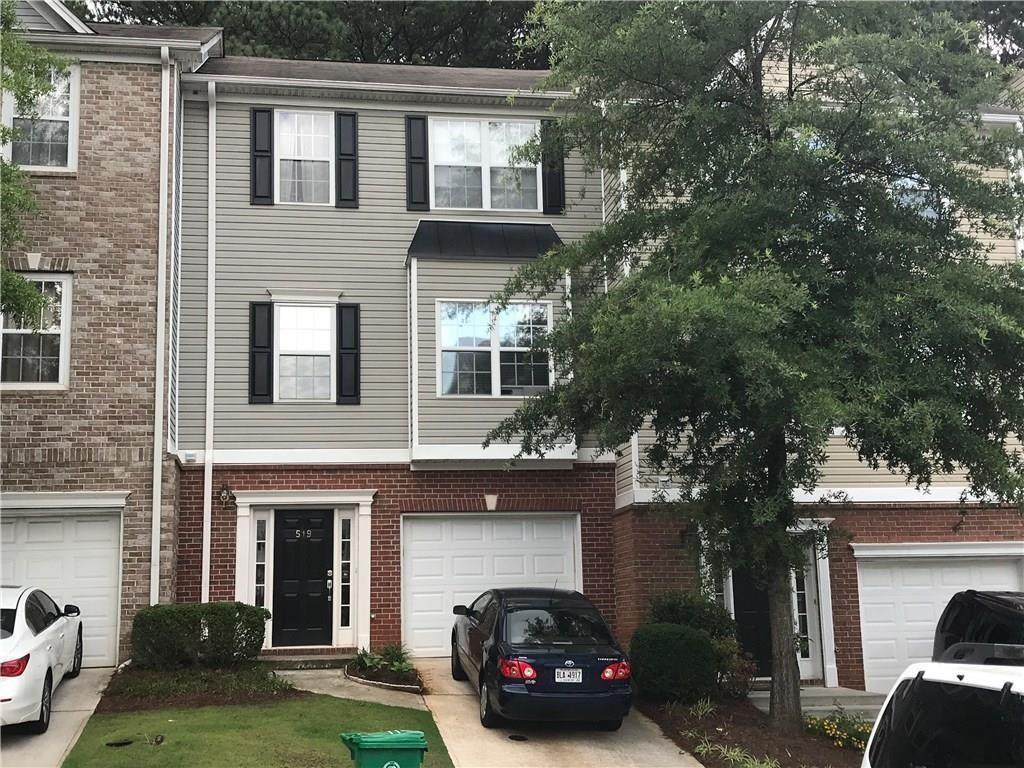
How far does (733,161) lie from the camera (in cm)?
1156

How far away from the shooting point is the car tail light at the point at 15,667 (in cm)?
946

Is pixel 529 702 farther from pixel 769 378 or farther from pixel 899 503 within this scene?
pixel 899 503

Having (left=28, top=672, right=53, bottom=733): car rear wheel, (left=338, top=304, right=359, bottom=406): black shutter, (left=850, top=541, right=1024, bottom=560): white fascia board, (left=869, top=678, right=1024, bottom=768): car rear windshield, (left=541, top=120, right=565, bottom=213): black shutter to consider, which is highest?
(left=541, top=120, right=565, bottom=213): black shutter

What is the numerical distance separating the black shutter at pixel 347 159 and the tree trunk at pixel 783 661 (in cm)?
910

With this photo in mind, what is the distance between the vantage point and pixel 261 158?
53.8ft

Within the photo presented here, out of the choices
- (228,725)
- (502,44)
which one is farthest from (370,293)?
(502,44)

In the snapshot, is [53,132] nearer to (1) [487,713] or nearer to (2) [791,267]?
(1) [487,713]

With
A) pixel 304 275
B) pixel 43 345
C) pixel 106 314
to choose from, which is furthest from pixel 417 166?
pixel 43 345

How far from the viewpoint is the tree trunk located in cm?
1122

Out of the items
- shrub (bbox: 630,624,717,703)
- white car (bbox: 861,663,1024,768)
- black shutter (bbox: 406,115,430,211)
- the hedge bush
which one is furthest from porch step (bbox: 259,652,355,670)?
white car (bbox: 861,663,1024,768)

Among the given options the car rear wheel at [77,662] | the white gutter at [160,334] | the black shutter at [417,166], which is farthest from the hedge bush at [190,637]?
the black shutter at [417,166]

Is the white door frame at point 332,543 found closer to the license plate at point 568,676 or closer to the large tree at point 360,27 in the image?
the license plate at point 568,676

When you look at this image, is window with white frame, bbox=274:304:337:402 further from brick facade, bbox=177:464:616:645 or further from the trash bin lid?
the trash bin lid

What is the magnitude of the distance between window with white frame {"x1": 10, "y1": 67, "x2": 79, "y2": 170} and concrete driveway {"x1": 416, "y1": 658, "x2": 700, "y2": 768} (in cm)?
941
